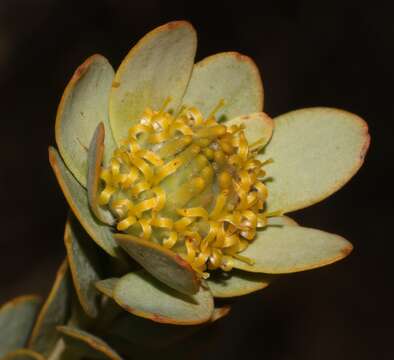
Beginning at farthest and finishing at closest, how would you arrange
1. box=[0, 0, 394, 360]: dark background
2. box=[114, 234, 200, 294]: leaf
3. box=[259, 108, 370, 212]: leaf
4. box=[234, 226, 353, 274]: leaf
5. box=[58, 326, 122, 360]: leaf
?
box=[0, 0, 394, 360]: dark background → box=[259, 108, 370, 212]: leaf → box=[234, 226, 353, 274]: leaf → box=[58, 326, 122, 360]: leaf → box=[114, 234, 200, 294]: leaf

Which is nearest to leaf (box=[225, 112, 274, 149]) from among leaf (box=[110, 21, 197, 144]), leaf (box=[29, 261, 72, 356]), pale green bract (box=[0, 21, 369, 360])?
pale green bract (box=[0, 21, 369, 360])

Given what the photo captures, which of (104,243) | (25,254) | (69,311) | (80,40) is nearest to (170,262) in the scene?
(104,243)

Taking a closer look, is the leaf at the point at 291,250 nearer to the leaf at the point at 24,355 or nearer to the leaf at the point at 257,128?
the leaf at the point at 257,128

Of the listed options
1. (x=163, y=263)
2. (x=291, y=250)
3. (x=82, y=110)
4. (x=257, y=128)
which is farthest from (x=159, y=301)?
(x=257, y=128)

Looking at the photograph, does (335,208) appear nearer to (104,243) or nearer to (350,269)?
(350,269)

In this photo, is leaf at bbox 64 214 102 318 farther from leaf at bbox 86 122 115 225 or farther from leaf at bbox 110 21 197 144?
leaf at bbox 110 21 197 144

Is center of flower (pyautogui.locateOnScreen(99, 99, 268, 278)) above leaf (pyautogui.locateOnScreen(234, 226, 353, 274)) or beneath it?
above

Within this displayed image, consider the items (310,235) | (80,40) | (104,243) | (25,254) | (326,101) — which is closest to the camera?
(104,243)
